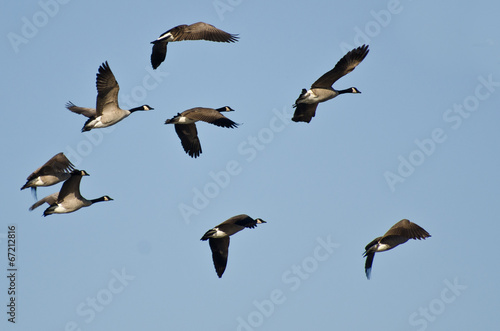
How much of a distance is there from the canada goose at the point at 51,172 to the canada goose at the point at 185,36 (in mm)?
3393

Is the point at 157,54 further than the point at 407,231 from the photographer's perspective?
Yes

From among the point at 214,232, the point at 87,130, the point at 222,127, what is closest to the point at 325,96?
the point at 222,127

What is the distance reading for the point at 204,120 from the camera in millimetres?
21844

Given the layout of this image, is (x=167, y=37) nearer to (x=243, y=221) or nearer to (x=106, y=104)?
(x=106, y=104)

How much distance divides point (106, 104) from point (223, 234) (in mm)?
4492

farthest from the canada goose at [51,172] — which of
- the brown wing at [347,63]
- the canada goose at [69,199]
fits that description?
the brown wing at [347,63]

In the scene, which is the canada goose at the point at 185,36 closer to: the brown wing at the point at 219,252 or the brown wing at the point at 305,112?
the brown wing at the point at 305,112

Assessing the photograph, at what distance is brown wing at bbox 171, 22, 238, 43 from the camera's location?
21828 millimetres

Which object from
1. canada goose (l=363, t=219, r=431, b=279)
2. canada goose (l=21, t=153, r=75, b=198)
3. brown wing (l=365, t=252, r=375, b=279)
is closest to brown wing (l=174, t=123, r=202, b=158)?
canada goose (l=21, t=153, r=75, b=198)

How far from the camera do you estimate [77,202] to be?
2281cm

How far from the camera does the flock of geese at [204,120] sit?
20.8 m

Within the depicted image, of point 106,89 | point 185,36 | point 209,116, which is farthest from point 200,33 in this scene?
point 106,89

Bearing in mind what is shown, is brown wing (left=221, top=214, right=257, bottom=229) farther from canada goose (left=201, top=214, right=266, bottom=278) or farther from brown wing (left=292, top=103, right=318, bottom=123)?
brown wing (left=292, top=103, right=318, bottom=123)

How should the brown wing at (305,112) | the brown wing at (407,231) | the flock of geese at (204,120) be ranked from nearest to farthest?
1. the brown wing at (407,231)
2. the flock of geese at (204,120)
3. the brown wing at (305,112)
